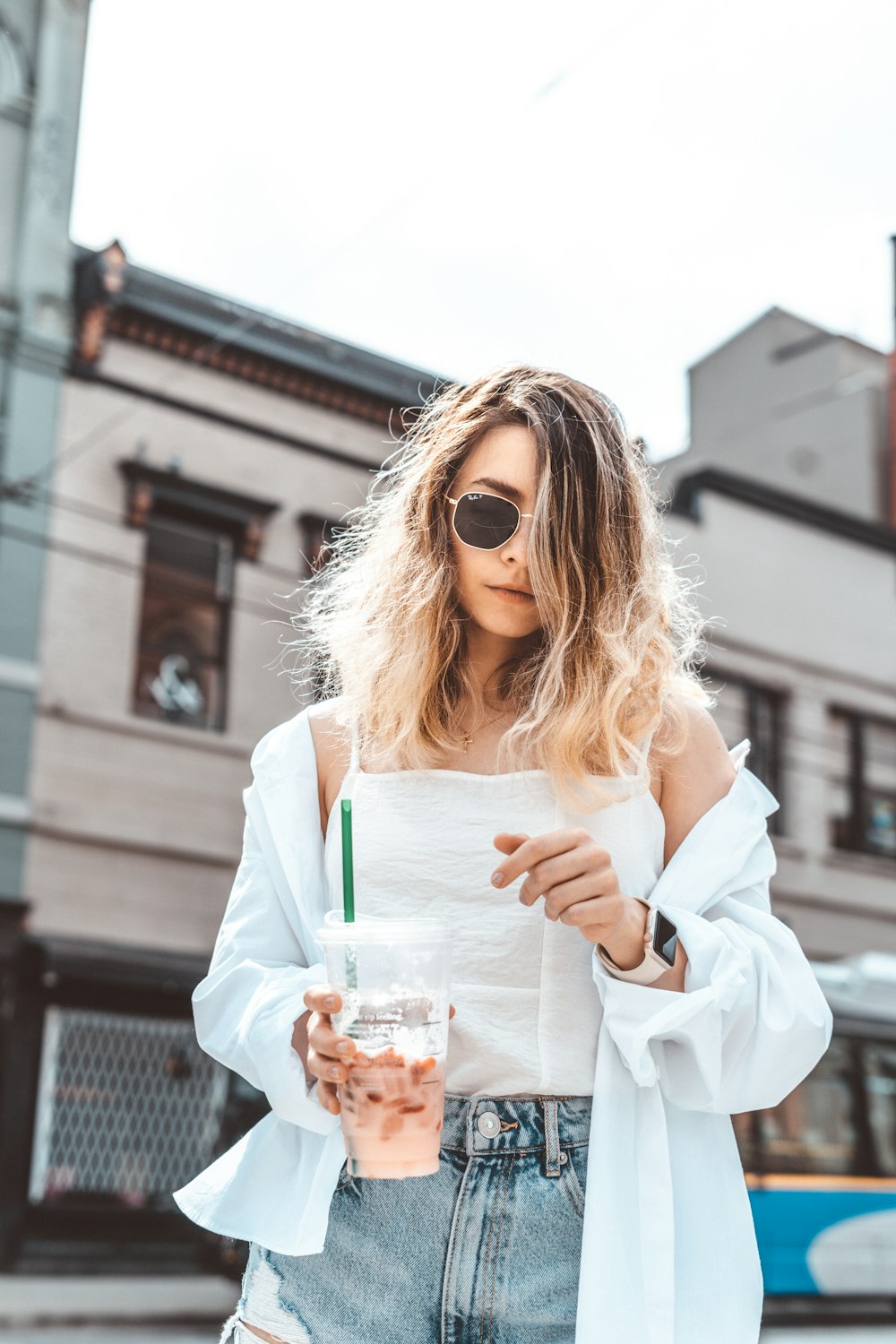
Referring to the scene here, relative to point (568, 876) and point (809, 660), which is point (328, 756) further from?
point (809, 660)

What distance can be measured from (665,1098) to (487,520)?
2.26 feet

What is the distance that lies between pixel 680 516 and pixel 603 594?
1427 centimetres

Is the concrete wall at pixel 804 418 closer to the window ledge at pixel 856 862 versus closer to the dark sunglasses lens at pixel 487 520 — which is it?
the window ledge at pixel 856 862

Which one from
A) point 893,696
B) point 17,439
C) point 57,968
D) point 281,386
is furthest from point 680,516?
point 57,968

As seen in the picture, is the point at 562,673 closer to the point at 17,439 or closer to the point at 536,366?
the point at 536,366

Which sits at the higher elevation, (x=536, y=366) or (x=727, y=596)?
(x=727, y=596)

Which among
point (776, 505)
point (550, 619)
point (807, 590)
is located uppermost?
point (776, 505)

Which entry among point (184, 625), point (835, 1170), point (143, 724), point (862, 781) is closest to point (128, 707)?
point (143, 724)

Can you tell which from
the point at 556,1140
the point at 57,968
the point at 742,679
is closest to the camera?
the point at 556,1140

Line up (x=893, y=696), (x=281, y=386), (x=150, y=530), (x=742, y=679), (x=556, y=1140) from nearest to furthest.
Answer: (x=556, y=1140) → (x=150, y=530) → (x=281, y=386) → (x=742, y=679) → (x=893, y=696)

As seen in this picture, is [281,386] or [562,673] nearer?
[562,673]

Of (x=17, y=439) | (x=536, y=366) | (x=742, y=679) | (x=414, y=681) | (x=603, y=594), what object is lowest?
(x=414, y=681)

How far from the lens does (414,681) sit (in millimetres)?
1695

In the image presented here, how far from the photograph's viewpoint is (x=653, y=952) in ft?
4.64
